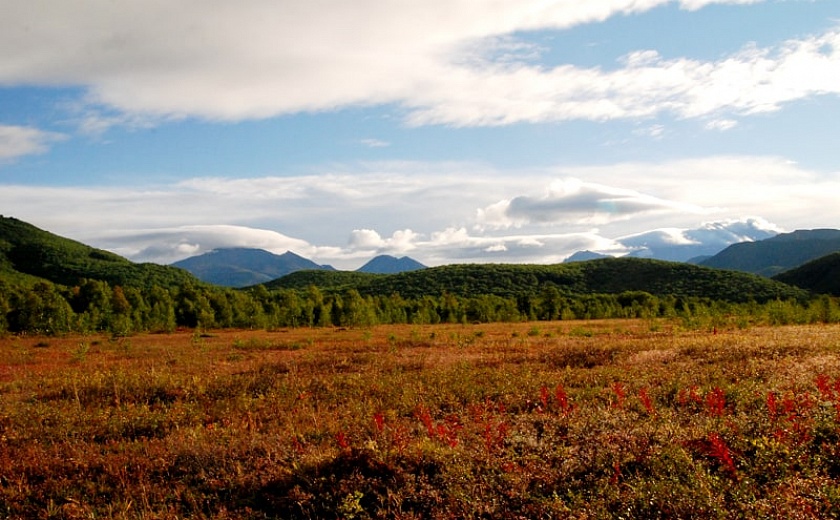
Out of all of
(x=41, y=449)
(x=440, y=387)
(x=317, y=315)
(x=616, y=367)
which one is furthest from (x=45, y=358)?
(x=317, y=315)

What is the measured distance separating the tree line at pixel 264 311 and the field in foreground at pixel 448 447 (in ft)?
112

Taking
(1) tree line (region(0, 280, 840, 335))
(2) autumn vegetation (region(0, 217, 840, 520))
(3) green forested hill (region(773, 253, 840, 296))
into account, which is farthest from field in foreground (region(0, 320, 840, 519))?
(3) green forested hill (region(773, 253, 840, 296))

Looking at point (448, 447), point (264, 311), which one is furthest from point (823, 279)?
point (448, 447)

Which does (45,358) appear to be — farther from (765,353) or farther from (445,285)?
(445,285)

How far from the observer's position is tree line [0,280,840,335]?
5372 cm

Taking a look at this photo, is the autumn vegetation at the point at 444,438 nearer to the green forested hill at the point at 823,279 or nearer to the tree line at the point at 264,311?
the tree line at the point at 264,311

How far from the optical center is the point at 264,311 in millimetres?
85938

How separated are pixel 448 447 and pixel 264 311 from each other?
272 feet

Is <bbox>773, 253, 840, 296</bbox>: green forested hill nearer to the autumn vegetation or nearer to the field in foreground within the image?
the autumn vegetation

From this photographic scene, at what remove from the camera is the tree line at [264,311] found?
5372 centimetres

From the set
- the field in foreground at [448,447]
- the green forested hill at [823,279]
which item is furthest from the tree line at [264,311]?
the green forested hill at [823,279]

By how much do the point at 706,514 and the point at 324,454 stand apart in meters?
5.41

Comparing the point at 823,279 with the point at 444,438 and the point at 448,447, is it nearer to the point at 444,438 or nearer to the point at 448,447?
the point at 444,438

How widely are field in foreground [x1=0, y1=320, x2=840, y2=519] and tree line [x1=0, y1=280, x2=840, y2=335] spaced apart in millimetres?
34276
